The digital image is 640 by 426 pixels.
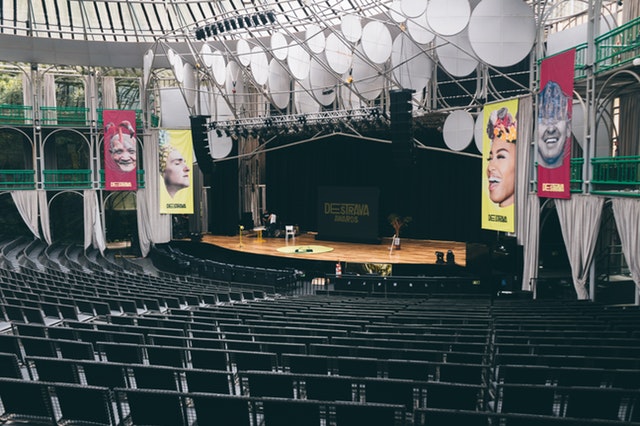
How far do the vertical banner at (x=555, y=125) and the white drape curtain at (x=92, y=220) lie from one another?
20.0 metres

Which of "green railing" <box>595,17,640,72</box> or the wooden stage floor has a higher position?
"green railing" <box>595,17,640,72</box>

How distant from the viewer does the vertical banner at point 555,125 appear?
12.7 metres

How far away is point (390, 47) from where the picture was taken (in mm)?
16672

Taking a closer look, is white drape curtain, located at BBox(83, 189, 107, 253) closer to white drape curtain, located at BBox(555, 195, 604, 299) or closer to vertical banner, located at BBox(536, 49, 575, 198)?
vertical banner, located at BBox(536, 49, 575, 198)

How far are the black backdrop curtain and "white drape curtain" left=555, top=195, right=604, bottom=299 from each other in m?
11.2

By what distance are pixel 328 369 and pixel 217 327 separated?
258 cm

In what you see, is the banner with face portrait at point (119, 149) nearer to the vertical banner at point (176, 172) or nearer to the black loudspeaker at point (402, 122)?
the vertical banner at point (176, 172)

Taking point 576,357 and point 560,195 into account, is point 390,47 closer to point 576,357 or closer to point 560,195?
point 560,195

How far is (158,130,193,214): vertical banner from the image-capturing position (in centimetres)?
2491

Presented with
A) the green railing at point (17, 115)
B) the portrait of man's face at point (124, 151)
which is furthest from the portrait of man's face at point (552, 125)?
the green railing at point (17, 115)

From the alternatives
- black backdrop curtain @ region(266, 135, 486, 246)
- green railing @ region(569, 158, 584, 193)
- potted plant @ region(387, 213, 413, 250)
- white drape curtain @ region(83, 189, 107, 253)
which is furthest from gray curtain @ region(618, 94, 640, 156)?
white drape curtain @ region(83, 189, 107, 253)

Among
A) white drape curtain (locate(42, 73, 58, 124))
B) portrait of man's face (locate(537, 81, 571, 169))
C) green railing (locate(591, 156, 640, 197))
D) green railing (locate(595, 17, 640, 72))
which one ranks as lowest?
green railing (locate(591, 156, 640, 197))

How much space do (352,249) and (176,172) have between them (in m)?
9.24

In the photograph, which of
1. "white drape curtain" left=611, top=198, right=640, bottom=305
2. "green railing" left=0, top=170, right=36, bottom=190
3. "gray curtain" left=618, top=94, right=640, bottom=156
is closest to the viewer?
"white drape curtain" left=611, top=198, right=640, bottom=305
